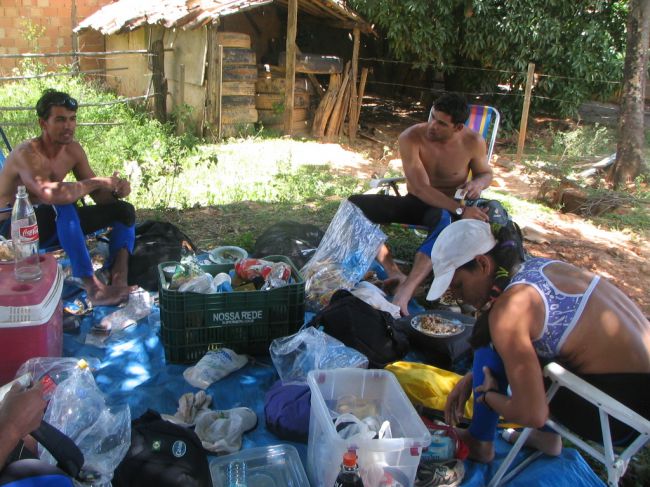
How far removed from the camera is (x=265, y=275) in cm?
338

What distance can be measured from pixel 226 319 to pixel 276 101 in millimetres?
8032

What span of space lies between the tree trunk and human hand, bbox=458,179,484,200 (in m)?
4.20

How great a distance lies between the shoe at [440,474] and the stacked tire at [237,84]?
829 centimetres

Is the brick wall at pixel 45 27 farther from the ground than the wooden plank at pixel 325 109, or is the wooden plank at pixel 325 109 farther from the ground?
the brick wall at pixel 45 27

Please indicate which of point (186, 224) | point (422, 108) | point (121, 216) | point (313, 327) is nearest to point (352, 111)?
point (422, 108)

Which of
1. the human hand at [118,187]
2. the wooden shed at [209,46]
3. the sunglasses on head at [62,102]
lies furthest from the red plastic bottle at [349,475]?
the wooden shed at [209,46]

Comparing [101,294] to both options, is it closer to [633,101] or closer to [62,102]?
[62,102]

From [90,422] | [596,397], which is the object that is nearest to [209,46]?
[90,422]

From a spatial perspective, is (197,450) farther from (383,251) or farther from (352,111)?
(352,111)

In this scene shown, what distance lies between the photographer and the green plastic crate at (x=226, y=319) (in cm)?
310

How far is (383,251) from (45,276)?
7.94ft

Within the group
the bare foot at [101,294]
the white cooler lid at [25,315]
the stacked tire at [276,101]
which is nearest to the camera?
the white cooler lid at [25,315]

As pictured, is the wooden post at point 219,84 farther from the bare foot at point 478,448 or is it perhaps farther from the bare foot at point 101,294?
the bare foot at point 478,448

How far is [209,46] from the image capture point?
372 inches
